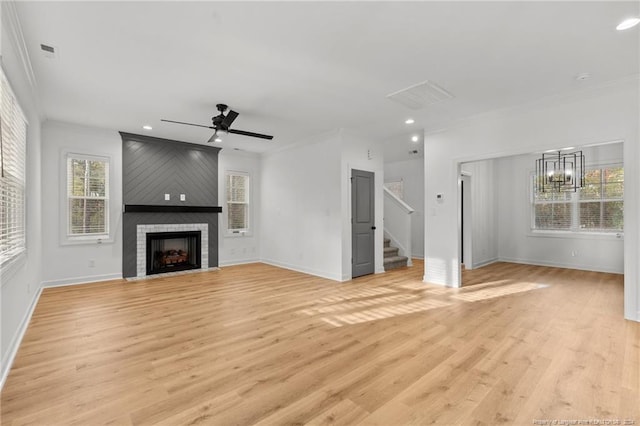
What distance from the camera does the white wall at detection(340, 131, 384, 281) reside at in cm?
572

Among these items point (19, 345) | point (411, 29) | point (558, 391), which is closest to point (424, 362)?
point (558, 391)

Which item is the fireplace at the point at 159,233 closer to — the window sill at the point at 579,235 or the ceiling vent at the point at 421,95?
the ceiling vent at the point at 421,95

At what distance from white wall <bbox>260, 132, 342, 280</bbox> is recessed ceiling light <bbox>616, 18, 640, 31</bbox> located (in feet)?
12.4

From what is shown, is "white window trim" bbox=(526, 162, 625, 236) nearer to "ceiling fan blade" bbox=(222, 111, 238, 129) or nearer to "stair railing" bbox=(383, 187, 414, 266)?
"stair railing" bbox=(383, 187, 414, 266)

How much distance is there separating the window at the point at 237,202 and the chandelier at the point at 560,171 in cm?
696

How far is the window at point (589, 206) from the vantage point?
6.30 m

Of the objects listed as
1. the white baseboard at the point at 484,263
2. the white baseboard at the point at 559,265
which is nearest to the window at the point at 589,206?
the white baseboard at the point at 559,265

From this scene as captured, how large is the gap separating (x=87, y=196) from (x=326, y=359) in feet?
17.9

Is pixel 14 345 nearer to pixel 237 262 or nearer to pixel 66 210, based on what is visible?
pixel 66 210

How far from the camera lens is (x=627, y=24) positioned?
2.56 metres

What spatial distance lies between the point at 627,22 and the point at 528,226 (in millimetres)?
5775

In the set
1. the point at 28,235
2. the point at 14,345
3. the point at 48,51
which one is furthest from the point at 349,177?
the point at 14,345

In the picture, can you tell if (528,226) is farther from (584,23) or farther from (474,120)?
(584,23)

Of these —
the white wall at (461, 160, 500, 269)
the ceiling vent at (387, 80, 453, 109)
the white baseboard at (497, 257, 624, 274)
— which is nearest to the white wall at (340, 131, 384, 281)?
the ceiling vent at (387, 80, 453, 109)
